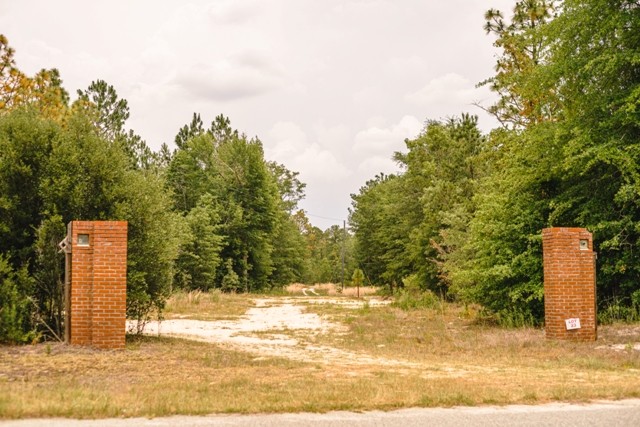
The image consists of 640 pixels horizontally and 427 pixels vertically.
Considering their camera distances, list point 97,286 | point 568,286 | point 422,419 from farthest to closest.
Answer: point 568,286 < point 97,286 < point 422,419

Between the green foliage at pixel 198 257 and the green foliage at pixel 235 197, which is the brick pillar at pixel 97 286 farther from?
the green foliage at pixel 235 197

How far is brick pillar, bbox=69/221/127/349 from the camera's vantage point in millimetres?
11195

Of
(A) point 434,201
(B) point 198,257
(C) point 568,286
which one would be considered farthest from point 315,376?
(B) point 198,257

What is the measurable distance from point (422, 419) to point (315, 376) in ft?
10.3

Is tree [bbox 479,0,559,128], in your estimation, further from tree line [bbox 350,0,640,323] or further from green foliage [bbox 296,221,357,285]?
green foliage [bbox 296,221,357,285]

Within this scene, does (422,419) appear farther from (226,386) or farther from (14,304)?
(14,304)

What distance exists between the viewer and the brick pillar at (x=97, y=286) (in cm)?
1120

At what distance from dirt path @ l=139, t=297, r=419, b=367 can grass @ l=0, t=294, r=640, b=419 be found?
16.0 inches

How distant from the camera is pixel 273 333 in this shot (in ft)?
57.9

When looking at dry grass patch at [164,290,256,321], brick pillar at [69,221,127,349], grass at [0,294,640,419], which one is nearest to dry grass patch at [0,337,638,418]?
grass at [0,294,640,419]

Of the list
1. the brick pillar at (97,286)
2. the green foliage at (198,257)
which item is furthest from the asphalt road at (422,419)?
the green foliage at (198,257)

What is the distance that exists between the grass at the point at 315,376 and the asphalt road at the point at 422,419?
0.23m

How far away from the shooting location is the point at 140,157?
2010 inches

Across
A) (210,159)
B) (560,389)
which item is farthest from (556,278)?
(210,159)
